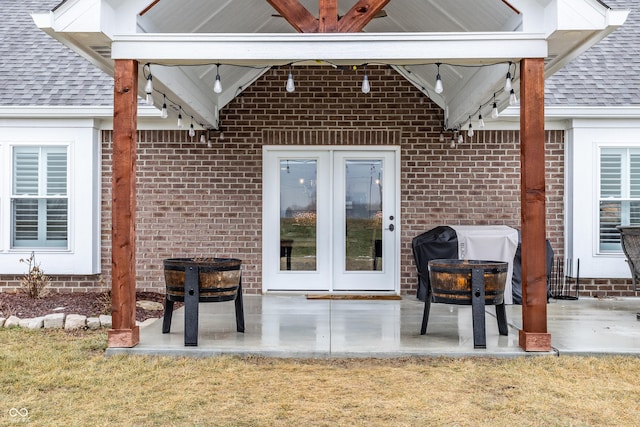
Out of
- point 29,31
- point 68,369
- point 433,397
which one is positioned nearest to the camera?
point 433,397

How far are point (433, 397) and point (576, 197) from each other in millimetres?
5282

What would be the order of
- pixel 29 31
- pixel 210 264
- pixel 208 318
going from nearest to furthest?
pixel 210 264 → pixel 208 318 → pixel 29 31

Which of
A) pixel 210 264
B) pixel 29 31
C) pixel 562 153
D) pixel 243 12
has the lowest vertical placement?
pixel 210 264

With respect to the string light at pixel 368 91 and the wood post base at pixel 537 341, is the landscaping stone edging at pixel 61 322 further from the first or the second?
the wood post base at pixel 537 341

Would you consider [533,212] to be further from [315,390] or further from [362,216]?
[362,216]

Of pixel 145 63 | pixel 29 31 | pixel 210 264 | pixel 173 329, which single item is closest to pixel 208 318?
pixel 173 329

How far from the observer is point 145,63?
199 inches

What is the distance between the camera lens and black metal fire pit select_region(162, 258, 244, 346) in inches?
190

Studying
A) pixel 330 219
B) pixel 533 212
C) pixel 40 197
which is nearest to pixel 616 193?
pixel 533 212

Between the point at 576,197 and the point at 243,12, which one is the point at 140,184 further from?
the point at 576,197

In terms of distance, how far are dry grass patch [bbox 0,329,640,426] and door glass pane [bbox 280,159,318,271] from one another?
12.2ft

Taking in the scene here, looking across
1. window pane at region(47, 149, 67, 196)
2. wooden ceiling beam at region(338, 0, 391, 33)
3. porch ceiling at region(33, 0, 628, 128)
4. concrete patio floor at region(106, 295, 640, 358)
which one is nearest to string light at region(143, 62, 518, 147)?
porch ceiling at region(33, 0, 628, 128)

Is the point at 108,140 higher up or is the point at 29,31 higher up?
the point at 29,31

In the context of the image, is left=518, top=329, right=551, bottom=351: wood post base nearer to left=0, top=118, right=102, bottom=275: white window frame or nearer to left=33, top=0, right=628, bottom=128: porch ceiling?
left=33, top=0, right=628, bottom=128: porch ceiling
